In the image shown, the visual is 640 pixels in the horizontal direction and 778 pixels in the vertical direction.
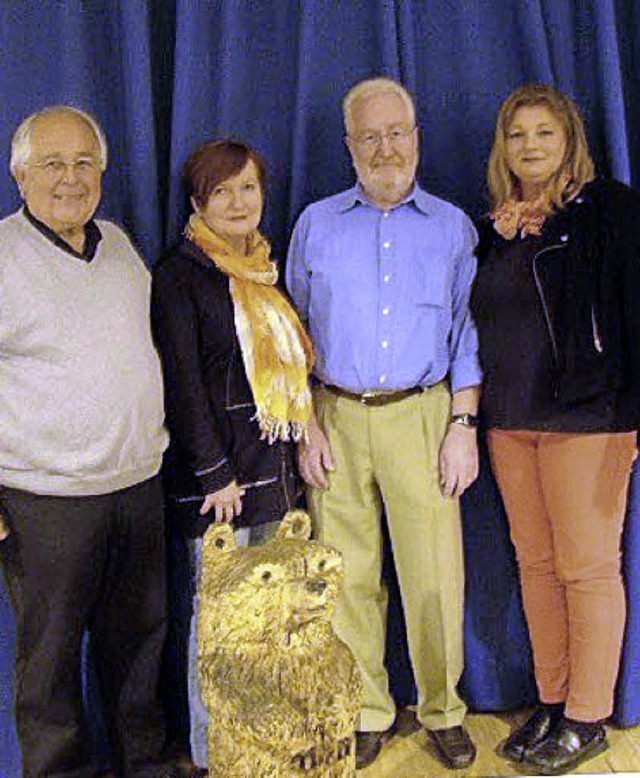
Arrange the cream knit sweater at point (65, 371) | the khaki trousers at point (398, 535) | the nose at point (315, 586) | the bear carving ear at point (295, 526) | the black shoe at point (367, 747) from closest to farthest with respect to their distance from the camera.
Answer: the nose at point (315, 586)
the bear carving ear at point (295, 526)
the cream knit sweater at point (65, 371)
the khaki trousers at point (398, 535)
the black shoe at point (367, 747)

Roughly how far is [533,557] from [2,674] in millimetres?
1240

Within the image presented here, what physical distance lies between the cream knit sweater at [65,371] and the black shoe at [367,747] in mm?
905

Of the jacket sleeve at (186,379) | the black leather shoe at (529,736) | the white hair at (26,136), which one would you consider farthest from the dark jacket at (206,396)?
the black leather shoe at (529,736)

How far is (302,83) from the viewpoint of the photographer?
2391 millimetres

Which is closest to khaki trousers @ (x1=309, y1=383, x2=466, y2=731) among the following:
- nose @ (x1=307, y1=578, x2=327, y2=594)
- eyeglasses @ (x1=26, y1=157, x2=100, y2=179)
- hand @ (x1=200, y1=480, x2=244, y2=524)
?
hand @ (x1=200, y1=480, x2=244, y2=524)

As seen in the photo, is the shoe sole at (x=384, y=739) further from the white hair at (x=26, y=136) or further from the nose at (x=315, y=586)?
the white hair at (x=26, y=136)

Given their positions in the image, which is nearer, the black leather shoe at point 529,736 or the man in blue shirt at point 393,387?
the man in blue shirt at point 393,387

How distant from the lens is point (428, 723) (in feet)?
8.04

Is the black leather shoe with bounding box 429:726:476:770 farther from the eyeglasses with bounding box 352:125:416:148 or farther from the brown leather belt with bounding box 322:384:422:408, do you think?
the eyeglasses with bounding box 352:125:416:148

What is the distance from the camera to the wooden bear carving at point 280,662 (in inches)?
57.9

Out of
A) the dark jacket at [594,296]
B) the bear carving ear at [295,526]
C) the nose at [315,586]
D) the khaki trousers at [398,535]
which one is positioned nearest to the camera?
the nose at [315,586]

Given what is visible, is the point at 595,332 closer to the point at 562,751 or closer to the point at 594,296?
the point at 594,296

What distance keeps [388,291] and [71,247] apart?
0.67m

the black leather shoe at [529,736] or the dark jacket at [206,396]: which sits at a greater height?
the dark jacket at [206,396]
